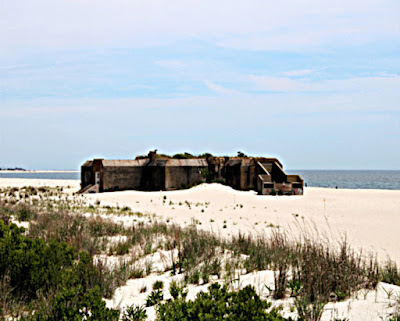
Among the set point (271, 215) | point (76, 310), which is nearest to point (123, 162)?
point (271, 215)

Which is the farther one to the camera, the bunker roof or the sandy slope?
the bunker roof

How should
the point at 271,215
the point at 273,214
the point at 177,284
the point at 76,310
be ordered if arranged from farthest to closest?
1. the point at 273,214
2. the point at 271,215
3. the point at 177,284
4. the point at 76,310

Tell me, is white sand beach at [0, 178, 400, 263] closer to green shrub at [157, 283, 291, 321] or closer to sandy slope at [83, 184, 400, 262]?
sandy slope at [83, 184, 400, 262]

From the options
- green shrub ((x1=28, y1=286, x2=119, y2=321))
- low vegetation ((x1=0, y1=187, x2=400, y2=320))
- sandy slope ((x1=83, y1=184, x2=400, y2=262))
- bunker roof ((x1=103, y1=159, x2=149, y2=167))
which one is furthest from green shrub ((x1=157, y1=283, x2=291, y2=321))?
bunker roof ((x1=103, y1=159, x2=149, y2=167))

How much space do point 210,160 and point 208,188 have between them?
4.60 meters

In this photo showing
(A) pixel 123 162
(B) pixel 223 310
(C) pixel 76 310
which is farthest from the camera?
(A) pixel 123 162

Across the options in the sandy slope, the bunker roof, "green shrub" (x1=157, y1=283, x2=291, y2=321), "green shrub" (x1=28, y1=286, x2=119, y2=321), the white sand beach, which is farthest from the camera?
the bunker roof

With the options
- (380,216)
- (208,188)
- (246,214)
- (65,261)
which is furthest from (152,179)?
(65,261)

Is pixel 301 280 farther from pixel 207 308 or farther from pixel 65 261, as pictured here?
pixel 65 261

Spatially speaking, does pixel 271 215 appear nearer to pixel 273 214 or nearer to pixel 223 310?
pixel 273 214

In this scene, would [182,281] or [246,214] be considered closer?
[182,281]

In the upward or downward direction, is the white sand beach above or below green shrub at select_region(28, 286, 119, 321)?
below

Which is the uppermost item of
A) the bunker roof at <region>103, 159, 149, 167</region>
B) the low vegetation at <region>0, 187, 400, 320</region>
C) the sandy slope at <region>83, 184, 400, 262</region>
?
the bunker roof at <region>103, 159, 149, 167</region>

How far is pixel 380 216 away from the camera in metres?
21.2
